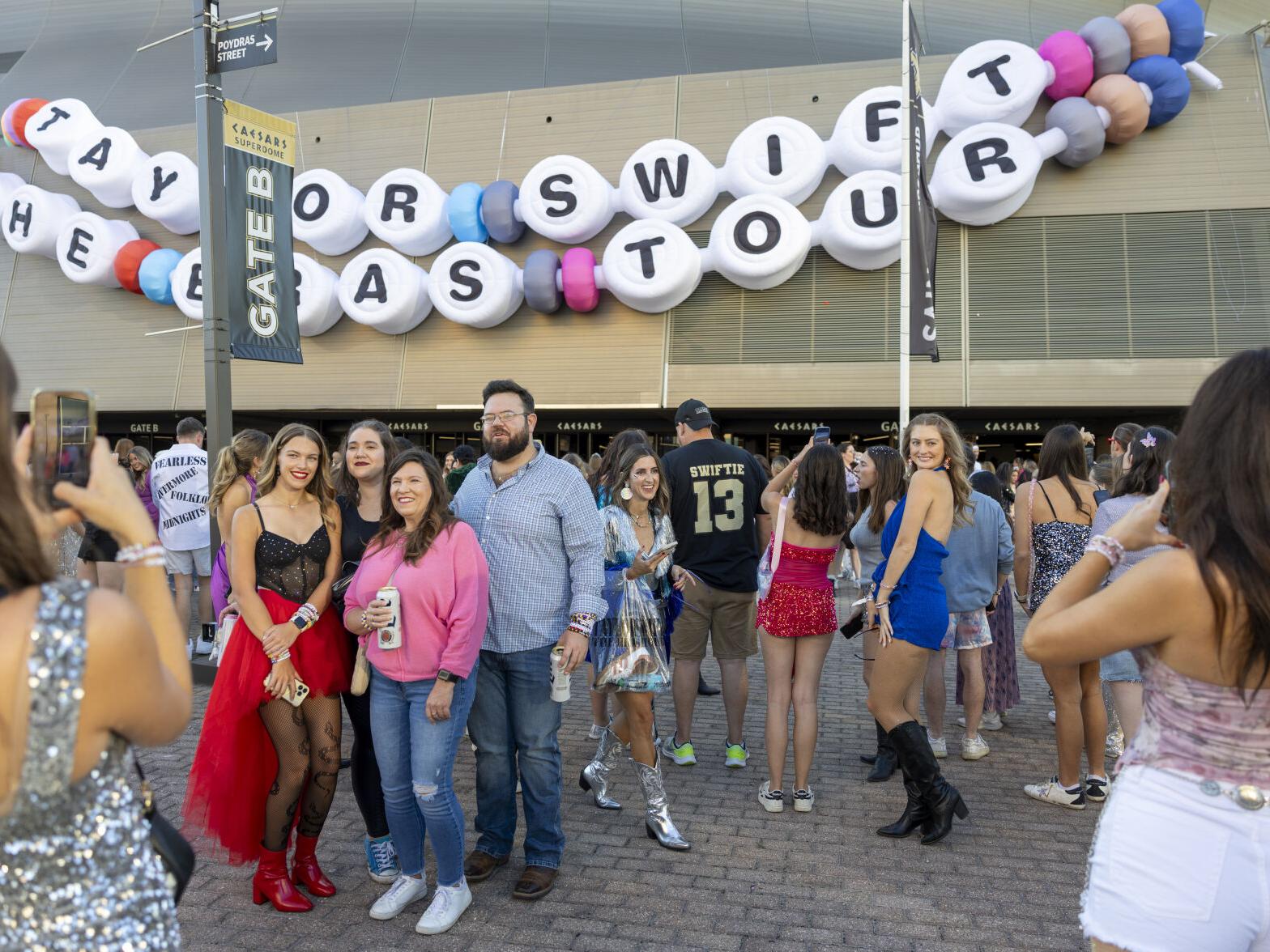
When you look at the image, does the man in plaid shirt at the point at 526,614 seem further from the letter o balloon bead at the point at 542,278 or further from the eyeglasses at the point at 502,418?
the letter o balloon bead at the point at 542,278

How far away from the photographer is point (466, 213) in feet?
55.0

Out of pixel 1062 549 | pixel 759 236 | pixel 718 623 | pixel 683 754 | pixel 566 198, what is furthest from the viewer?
pixel 566 198

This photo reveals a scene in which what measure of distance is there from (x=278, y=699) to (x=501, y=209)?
1411cm

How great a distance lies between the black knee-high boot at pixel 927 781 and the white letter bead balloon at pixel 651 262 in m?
12.3

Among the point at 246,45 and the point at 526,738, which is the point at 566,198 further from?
the point at 526,738

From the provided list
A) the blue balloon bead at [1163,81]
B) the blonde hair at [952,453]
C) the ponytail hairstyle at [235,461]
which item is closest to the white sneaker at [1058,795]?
the blonde hair at [952,453]

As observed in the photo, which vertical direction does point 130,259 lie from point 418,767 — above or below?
above

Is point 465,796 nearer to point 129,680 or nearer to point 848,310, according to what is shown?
point 129,680

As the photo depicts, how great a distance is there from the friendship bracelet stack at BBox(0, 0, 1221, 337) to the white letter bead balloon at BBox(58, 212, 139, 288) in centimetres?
5

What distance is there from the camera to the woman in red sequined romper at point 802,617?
4.73 m

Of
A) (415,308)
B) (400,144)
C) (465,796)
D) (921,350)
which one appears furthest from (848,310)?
(465,796)

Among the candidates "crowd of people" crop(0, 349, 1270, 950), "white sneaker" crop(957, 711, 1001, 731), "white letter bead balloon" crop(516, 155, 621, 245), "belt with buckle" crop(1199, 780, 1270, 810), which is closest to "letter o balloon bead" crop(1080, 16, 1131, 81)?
A: "white letter bead balloon" crop(516, 155, 621, 245)

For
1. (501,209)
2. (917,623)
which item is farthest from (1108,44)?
(917,623)

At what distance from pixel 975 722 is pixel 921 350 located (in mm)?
5569
